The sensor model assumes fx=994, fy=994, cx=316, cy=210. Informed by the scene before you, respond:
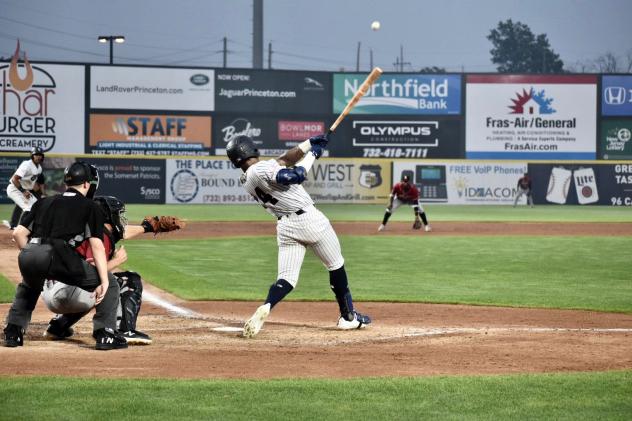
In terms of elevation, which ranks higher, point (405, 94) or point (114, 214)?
point (405, 94)

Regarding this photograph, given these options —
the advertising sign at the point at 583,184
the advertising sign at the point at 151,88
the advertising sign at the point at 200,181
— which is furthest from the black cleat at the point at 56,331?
the advertising sign at the point at 583,184

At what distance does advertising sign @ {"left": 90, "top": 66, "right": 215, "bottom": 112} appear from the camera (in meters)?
47.6

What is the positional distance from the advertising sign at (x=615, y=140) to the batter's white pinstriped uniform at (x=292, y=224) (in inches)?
1702

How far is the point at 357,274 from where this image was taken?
1583 centimetres

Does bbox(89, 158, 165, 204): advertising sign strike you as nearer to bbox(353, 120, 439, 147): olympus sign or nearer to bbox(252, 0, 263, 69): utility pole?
bbox(353, 120, 439, 147): olympus sign

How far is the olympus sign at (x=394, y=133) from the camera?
48.8 metres

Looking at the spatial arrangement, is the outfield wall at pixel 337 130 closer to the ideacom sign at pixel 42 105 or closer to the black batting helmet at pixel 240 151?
the ideacom sign at pixel 42 105

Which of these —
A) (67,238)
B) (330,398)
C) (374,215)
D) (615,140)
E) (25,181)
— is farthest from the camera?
(615,140)

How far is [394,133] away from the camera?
49.0 meters

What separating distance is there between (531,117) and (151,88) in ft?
62.9

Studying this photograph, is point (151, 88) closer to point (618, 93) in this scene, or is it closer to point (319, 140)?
point (618, 93)

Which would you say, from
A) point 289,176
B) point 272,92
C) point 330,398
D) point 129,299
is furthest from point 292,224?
point 272,92

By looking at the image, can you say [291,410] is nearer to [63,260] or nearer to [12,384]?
[12,384]

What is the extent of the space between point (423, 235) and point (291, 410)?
19.8m
